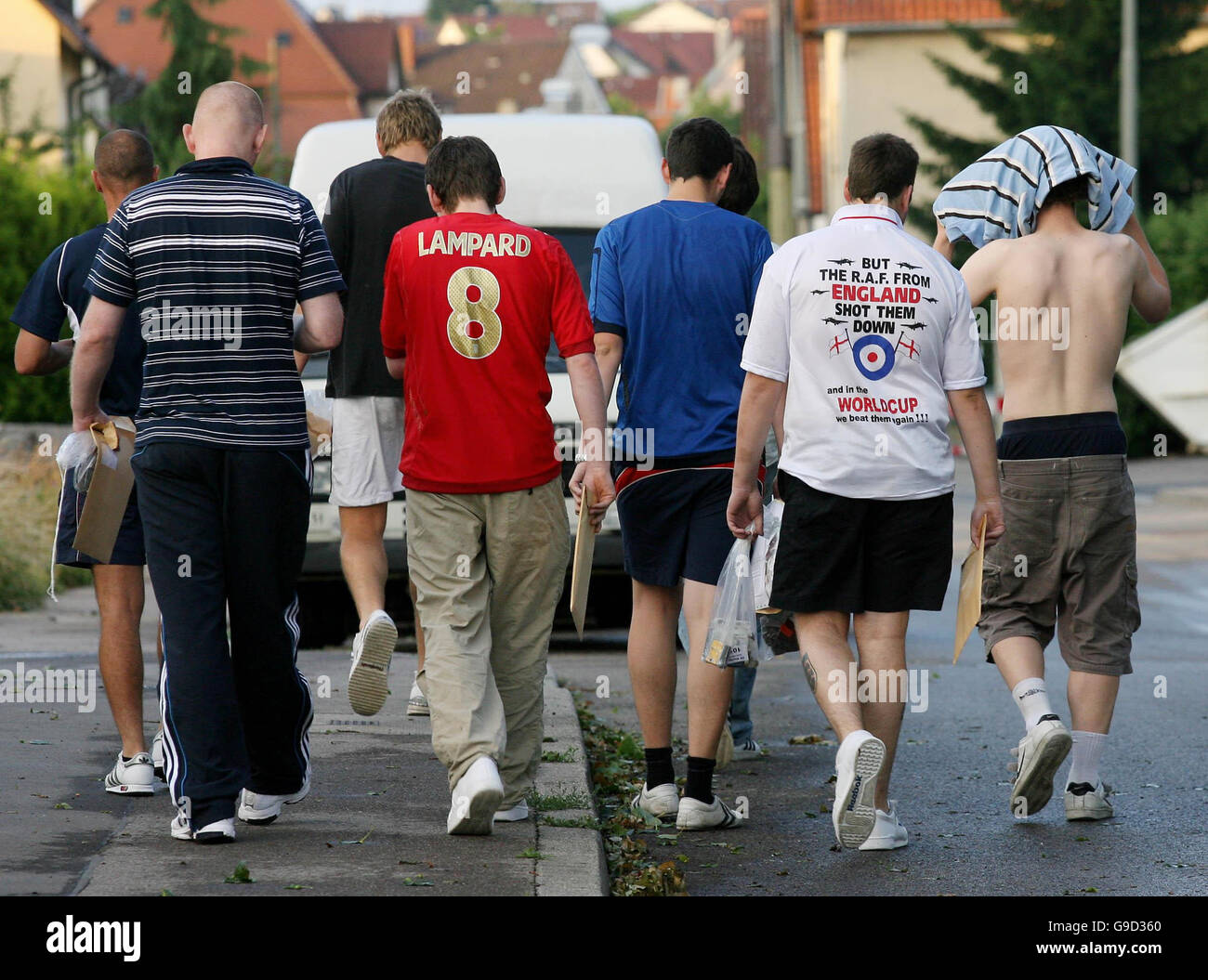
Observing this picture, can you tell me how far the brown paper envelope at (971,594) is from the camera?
225 inches

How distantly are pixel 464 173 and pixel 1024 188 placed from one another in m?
1.87

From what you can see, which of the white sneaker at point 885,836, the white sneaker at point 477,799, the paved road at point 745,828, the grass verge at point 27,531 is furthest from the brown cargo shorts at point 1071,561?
the grass verge at point 27,531

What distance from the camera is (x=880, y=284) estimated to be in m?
5.42

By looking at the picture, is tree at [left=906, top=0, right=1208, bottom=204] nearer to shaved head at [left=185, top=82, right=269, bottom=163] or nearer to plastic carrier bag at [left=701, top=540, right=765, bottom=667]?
plastic carrier bag at [left=701, top=540, right=765, bottom=667]

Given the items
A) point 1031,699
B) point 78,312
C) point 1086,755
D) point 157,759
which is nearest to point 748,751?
point 1086,755

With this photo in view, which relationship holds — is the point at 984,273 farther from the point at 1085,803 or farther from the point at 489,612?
the point at 489,612

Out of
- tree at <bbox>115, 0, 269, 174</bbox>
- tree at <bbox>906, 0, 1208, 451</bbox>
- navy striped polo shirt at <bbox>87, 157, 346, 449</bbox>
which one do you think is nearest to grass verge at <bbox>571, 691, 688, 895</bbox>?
navy striped polo shirt at <bbox>87, 157, 346, 449</bbox>

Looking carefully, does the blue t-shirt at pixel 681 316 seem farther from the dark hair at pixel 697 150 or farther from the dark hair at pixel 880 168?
the dark hair at pixel 880 168

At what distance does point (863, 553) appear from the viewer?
18.2ft

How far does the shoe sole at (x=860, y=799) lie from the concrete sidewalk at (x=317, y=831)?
0.69 meters

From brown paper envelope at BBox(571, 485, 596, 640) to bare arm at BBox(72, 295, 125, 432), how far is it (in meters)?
1.39

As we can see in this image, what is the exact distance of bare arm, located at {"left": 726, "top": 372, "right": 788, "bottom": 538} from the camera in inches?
217

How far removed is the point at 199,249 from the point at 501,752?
1.63 meters
